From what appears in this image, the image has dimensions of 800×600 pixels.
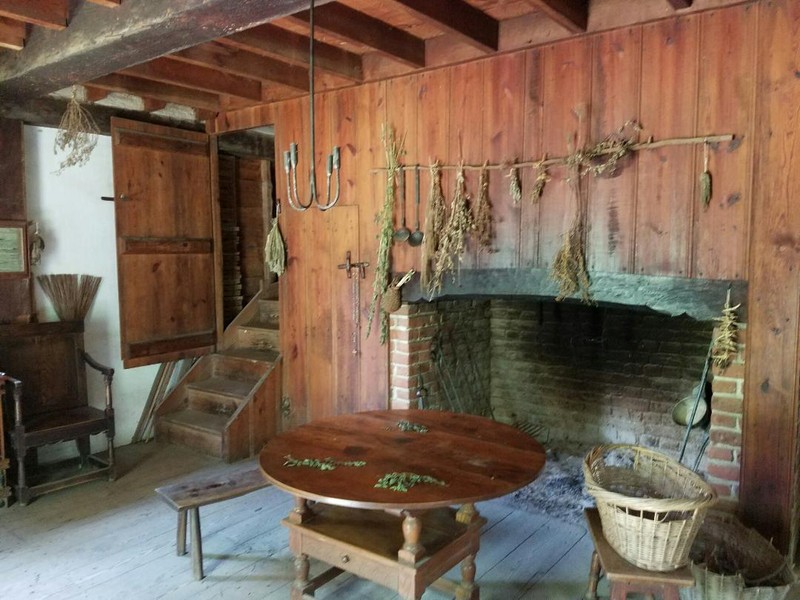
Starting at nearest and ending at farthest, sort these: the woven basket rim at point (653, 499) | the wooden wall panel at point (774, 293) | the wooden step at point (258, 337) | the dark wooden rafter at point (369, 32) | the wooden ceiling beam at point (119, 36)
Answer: the woven basket rim at point (653, 499) < the wooden ceiling beam at point (119, 36) < the wooden wall panel at point (774, 293) < the dark wooden rafter at point (369, 32) < the wooden step at point (258, 337)

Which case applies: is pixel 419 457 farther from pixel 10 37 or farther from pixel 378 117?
pixel 10 37

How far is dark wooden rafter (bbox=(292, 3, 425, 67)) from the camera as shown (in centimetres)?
256

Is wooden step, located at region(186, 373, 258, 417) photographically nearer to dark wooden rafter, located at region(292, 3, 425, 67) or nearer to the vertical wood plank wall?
the vertical wood plank wall

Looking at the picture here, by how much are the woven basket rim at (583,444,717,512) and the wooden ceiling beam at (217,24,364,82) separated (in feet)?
7.45

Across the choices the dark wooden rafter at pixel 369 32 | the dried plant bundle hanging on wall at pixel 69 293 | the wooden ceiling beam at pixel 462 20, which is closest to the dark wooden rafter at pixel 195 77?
A: the dark wooden rafter at pixel 369 32

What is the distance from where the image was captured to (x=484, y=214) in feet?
9.48

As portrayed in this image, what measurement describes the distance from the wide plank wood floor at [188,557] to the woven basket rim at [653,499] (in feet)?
2.10

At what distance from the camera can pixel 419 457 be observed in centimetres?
206

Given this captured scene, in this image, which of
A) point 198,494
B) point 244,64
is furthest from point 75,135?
point 198,494

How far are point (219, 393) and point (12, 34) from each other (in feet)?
7.92

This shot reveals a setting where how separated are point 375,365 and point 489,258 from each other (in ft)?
3.27

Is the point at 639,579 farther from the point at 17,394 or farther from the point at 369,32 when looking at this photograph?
the point at 17,394

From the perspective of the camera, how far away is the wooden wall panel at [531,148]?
2.71m

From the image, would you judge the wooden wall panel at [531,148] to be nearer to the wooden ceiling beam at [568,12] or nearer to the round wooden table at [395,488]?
the wooden ceiling beam at [568,12]
